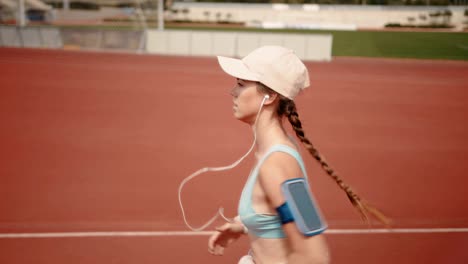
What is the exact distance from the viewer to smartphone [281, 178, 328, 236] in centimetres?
228

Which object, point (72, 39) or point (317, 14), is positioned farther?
point (317, 14)

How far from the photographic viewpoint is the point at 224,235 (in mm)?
3053

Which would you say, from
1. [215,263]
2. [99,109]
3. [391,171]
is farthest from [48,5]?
[215,263]

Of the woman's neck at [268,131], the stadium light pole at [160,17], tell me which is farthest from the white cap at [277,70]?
the stadium light pole at [160,17]

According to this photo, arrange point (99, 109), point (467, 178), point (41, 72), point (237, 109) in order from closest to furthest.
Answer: point (237, 109)
point (467, 178)
point (99, 109)
point (41, 72)

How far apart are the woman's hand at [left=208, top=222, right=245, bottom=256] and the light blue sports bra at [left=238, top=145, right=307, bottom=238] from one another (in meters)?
0.41

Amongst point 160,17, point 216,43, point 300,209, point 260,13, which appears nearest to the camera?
point 300,209

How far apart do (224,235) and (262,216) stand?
23.3 inches

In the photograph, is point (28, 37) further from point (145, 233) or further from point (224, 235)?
point (224, 235)

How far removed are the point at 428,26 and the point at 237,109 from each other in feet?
156

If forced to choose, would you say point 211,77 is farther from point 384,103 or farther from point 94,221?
point 94,221

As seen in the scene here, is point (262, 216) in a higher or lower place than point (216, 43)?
higher

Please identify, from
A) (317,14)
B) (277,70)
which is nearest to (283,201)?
(277,70)

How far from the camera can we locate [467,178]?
383 inches
